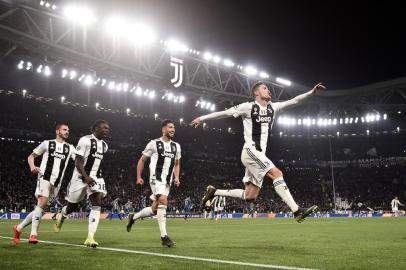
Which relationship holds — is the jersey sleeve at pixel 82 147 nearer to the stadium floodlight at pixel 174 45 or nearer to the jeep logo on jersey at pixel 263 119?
the jeep logo on jersey at pixel 263 119

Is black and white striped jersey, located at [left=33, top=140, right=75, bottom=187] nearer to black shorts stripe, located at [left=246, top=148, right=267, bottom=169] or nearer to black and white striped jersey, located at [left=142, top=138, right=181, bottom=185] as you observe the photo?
black and white striped jersey, located at [left=142, top=138, right=181, bottom=185]

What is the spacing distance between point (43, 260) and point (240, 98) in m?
37.5

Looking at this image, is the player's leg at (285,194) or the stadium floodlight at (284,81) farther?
the stadium floodlight at (284,81)

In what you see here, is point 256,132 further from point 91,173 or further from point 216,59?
point 216,59

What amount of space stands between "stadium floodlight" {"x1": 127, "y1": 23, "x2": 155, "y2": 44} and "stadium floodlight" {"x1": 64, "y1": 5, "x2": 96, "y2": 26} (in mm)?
3050

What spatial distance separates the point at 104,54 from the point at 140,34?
2738 millimetres

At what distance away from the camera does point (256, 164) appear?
7516 millimetres

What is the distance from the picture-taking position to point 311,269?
473 cm

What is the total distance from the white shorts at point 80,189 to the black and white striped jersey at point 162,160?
1.07 meters

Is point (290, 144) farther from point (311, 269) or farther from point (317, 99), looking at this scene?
point (311, 269)

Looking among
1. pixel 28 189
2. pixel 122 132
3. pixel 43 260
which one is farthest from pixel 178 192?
pixel 43 260

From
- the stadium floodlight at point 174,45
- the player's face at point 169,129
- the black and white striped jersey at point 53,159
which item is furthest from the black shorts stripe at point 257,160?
the stadium floodlight at point 174,45

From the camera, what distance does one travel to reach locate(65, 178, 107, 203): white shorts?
8.09 metres

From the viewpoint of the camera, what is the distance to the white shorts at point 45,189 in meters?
8.78
